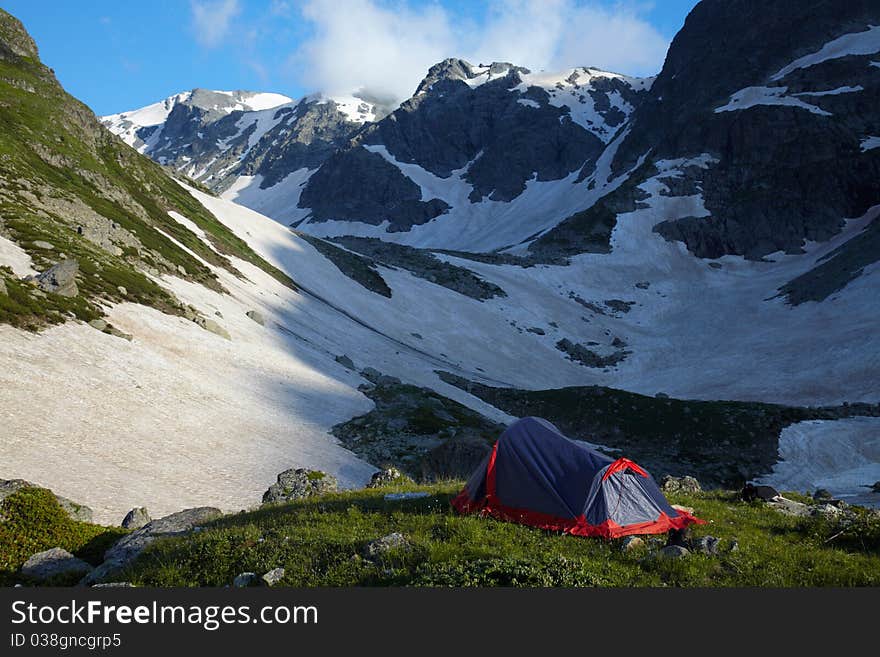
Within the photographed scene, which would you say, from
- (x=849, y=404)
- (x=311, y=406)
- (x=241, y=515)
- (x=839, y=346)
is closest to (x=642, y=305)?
(x=839, y=346)

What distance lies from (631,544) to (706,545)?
1.32 m

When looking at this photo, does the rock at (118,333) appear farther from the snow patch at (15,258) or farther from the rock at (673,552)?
the rock at (673,552)

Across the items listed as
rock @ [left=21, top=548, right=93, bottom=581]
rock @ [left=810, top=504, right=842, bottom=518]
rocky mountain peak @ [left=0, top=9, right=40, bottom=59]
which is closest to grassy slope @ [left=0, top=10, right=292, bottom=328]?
rocky mountain peak @ [left=0, top=9, right=40, bottom=59]

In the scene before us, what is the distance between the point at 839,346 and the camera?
187ft

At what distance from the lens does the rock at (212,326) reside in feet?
125

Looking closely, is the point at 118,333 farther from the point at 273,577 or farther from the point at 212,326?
the point at 273,577

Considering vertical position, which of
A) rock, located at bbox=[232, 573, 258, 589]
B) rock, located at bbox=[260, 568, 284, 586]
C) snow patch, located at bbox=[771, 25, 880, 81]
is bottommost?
rock, located at bbox=[232, 573, 258, 589]

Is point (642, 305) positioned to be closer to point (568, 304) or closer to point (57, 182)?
point (568, 304)

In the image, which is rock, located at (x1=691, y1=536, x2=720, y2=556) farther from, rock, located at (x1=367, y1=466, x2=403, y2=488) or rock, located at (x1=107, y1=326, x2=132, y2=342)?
rock, located at (x1=107, y1=326, x2=132, y2=342)

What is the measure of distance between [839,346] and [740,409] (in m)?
21.6

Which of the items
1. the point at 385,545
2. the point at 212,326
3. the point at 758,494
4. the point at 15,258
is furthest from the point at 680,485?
the point at 15,258

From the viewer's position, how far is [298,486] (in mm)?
18531

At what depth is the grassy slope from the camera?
33.9 metres

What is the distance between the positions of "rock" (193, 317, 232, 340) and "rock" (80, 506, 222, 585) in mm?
25368
